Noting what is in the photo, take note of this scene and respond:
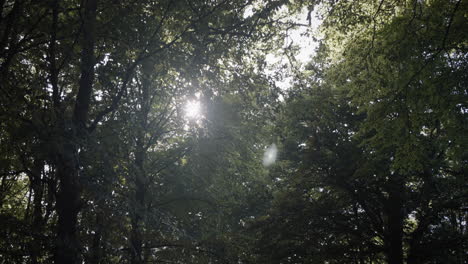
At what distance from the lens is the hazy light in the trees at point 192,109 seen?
295 inches

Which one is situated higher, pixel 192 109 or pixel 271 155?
pixel 271 155

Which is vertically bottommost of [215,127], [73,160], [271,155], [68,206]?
[68,206]

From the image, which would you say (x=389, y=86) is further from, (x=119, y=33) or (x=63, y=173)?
(x=63, y=173)

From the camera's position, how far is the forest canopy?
540 cm

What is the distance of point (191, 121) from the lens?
8.27 metres

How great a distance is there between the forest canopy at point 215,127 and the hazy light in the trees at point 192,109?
4cm

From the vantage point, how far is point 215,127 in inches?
332

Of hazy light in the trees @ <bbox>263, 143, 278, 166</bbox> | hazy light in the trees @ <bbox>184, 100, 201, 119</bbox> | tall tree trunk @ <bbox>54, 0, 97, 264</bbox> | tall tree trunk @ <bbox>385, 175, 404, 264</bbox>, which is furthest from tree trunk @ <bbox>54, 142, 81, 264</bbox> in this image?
tall tree trunk @ <bbox>385, 175, 404, 264</bbox>

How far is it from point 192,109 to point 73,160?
12.3 feet

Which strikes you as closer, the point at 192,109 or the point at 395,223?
the point at 192,109

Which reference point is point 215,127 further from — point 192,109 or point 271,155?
point 271,155

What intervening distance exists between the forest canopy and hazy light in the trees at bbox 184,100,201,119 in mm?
42

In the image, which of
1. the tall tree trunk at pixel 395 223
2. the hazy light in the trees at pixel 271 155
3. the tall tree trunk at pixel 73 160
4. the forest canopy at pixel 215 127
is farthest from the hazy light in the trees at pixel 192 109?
the tall tree trunk at pixel 395 223

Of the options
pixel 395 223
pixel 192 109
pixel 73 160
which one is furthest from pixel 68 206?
pixel 395 223
